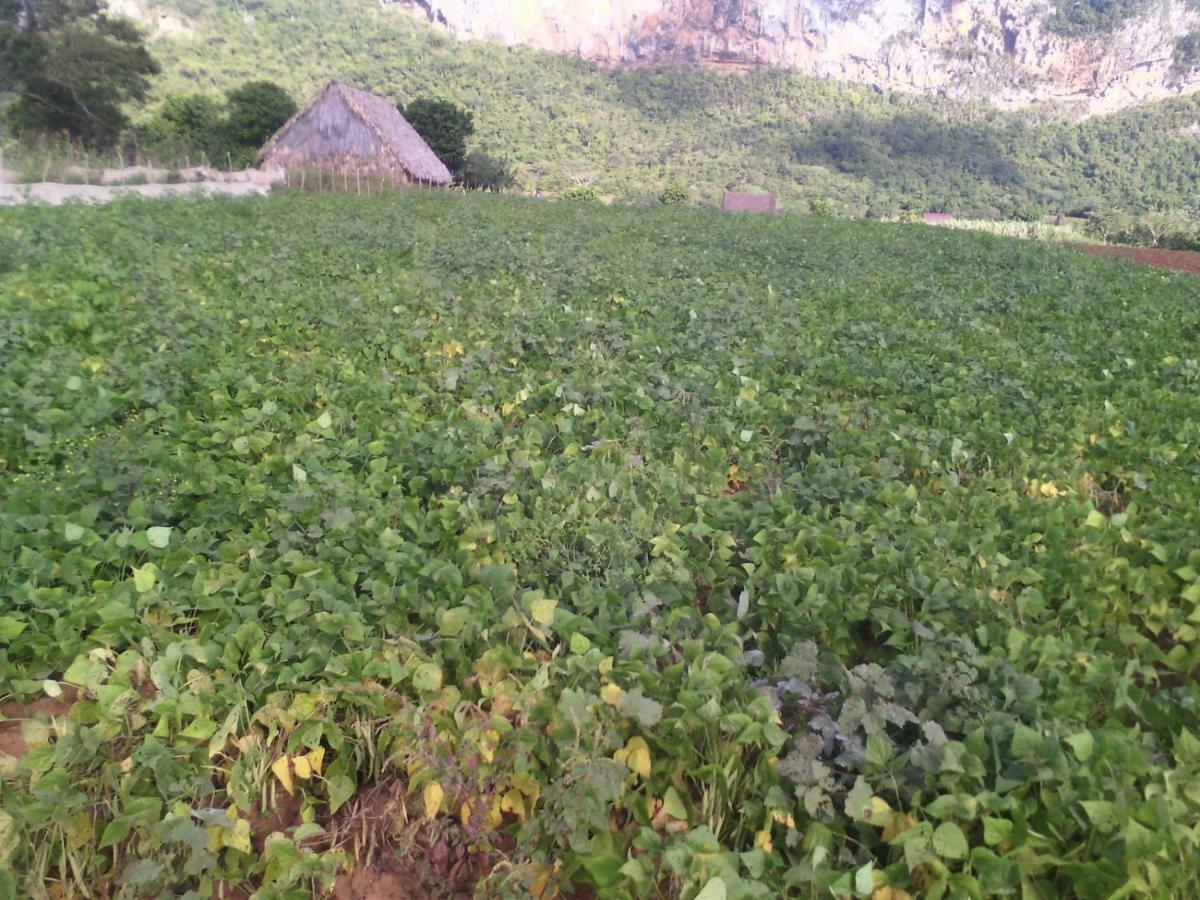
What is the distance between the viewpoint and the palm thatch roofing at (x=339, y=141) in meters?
34.1

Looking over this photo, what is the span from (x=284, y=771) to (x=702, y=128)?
102 meters

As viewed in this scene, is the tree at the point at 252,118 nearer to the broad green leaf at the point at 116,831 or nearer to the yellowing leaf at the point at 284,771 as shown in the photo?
the yellowing leaf at the point at 284,771

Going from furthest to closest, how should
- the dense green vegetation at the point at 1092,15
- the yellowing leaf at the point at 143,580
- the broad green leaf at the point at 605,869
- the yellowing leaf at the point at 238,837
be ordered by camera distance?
1. the dense green vegetation at the point at 1092,15
2. the yellowing leaf at the point at 143,580
3. the yellowing leaf at the point at 238,837
4. the broad green leaf at the point at 605,869

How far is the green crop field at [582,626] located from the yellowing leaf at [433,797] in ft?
0.11

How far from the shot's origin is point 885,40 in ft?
462

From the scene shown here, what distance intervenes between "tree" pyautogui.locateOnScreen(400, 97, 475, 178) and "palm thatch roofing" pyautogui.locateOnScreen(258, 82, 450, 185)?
8.69 metres

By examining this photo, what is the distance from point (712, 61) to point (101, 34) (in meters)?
118

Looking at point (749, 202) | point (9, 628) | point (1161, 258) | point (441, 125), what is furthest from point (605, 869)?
point (441, 125)

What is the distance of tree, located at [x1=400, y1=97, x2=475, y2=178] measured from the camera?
43406 mm

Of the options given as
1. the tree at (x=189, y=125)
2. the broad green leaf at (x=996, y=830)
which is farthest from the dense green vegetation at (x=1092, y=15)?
the broad green leaf at (x=996, y=830)

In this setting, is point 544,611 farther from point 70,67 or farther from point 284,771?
point 70,67

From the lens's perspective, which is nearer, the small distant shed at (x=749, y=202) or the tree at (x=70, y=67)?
the tree at (x=70, y=67)

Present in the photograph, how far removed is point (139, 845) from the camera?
2.05 m

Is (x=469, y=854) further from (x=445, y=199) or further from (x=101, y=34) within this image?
(x=101, y=34)
